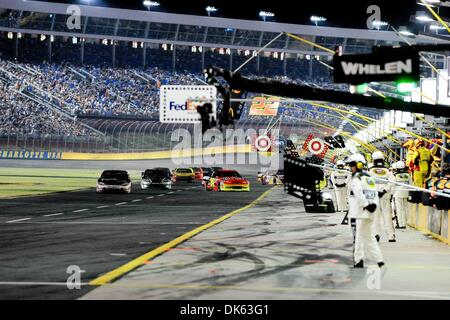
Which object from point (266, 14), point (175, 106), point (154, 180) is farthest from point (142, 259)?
point (266, 14)

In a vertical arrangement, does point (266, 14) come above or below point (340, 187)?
above

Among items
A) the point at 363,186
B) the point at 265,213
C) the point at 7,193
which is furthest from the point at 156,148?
the point at 363,186

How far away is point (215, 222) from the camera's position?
2423 centimetres

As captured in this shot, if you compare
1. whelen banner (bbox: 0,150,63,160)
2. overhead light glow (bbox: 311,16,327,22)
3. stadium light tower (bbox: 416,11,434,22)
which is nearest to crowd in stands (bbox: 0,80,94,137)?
whelen banner (bbox: 0,150,63,160)

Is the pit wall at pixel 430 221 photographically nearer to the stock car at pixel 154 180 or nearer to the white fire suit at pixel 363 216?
the white fire suit at pixel 363 216

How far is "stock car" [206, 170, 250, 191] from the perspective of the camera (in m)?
50.8

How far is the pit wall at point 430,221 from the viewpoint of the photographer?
19.1 meters

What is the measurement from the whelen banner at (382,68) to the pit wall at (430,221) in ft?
27.0

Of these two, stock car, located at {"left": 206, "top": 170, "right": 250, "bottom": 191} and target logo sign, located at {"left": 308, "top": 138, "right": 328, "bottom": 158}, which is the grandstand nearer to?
stock car, located at {"left": 206, "top": 170, "right": 250, "bottom": 191}

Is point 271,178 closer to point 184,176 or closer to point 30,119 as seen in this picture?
point 184,176

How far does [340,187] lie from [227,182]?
2273cm

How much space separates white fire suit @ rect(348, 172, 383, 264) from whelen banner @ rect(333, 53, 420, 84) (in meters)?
3.20

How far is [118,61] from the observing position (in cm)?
10931
